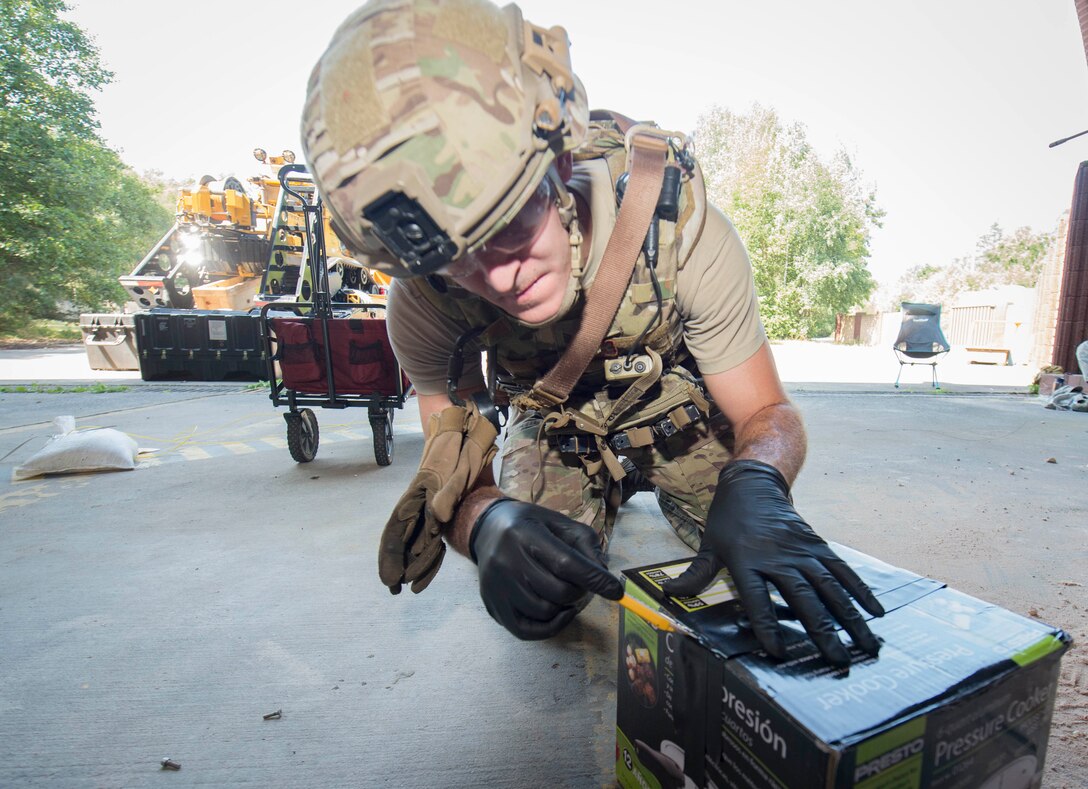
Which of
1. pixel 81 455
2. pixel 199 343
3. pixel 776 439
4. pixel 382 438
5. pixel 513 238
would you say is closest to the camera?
pixel 513 238

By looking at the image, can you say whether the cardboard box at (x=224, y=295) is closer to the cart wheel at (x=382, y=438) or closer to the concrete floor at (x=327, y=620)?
the concrete floor at (x=327, y=620)

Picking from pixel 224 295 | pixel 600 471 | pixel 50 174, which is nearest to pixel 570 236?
pixel 600 471

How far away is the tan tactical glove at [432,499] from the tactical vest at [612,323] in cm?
25

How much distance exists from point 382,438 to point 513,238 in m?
2.50

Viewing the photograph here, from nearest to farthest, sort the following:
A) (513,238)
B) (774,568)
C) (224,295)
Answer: (774,568) < (513,238) < (224,295)

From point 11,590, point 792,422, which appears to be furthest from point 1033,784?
point 11,590

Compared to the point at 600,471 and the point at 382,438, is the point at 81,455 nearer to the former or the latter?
the point at 382,438

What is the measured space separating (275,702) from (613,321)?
1.22 m

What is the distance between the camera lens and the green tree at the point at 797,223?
1856 cm

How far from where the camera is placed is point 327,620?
1.69m

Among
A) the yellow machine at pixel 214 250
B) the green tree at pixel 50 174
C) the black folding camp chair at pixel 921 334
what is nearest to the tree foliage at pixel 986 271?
the black folding camp chair at pixel 921 334

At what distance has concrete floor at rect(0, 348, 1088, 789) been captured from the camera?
3.88 feet

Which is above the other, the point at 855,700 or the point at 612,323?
the point at 612,323

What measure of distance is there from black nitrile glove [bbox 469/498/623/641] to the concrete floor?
13.2 inches
